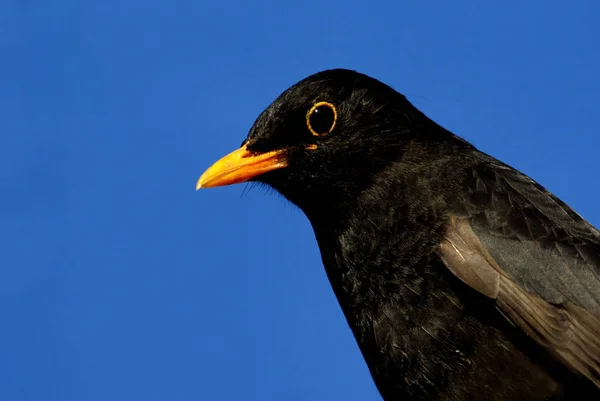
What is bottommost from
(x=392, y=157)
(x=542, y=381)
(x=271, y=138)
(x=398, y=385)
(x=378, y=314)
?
(x=542, y=381)

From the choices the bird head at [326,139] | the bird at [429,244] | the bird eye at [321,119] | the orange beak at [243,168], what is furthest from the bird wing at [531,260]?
the orange beak at [243,168]

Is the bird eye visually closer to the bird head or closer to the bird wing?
the bird head

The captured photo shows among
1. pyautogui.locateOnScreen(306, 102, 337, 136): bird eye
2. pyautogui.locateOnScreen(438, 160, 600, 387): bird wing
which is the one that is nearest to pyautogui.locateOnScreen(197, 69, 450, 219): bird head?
pyautogui.locateOnScreen(306, 102, 337, 136): bird eye

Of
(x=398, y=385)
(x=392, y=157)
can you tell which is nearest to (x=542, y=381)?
(x=398, y=385)

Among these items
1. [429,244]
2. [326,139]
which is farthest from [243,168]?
[429,244]

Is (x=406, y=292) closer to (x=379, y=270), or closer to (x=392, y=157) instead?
(x=379, y=270)

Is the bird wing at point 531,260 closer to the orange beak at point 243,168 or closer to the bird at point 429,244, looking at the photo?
the bird at point 429,244

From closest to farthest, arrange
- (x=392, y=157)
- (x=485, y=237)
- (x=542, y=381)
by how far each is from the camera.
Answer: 1. (x=542, y=381)
2. (x=485, y=237)
3. (x=392, y=157)

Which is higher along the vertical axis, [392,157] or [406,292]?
[392,157]
